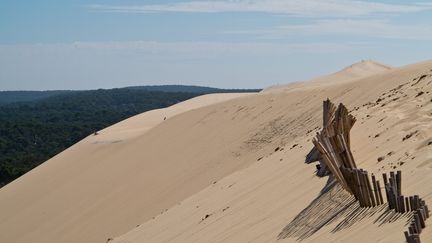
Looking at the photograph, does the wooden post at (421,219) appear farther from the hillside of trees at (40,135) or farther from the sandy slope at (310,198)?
the hillside of trees at (40,135)

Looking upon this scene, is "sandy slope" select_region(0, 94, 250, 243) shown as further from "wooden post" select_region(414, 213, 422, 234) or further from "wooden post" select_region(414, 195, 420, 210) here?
"wooden post" select_region(414, 213, 422, 234)

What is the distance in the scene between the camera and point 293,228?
23.8 ft

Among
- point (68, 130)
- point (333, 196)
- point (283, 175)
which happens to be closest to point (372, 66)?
point (283, 175)

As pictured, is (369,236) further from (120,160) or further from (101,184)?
(120,160)

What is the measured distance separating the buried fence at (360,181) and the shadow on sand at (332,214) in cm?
9

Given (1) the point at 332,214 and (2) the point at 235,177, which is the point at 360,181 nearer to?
(1) the point at 332,214

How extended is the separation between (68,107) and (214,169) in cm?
13074

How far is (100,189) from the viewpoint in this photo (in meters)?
22.4

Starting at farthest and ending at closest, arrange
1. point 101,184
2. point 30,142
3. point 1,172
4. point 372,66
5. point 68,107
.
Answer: point 68,107, point 30,142, point 1,172, point 372,66, point 101,184

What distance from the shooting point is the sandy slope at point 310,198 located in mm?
6242

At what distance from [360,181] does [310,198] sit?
2061mm

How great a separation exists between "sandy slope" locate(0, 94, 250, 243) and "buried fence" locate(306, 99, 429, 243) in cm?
891

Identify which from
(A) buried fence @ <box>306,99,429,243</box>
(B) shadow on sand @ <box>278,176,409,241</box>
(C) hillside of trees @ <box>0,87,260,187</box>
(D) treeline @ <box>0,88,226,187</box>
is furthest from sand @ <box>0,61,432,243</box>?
(D) treeline @ <box>0,88,226,187</box>

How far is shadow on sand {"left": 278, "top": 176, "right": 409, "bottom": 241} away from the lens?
19.6 ft
